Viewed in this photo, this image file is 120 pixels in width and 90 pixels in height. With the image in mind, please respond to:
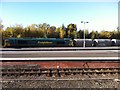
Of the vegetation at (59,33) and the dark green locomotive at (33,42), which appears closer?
the dark green locomotive at (33,42)

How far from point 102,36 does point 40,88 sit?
5850cm

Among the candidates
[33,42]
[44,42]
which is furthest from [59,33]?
[33,42]

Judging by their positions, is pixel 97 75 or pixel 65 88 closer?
pixel 65 88

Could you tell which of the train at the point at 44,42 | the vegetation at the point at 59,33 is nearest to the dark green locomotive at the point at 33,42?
the train at the point at 44,42

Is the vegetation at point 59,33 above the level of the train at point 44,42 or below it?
above

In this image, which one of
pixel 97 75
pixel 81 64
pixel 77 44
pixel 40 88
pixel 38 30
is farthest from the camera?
pixel 38 30

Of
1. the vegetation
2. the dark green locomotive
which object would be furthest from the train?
the vegetation

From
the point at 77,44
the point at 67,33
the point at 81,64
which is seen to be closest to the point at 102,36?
the point at 67,33

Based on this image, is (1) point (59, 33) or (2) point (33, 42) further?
(1) point (59, 33)

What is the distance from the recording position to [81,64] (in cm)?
1477

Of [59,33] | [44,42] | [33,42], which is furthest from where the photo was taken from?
[59,33]

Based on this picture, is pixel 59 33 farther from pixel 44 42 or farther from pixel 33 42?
pixel 33 42

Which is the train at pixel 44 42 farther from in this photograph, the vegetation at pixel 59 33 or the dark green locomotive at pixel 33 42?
the vegetation at pixel 59 33

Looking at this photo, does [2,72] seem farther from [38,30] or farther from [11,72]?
[38,30]
